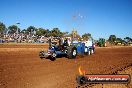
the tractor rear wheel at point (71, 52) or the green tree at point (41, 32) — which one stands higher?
the green tree at point (41, 32)

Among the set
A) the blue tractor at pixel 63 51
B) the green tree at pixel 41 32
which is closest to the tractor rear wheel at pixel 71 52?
the blue tractor at pixel 63 51

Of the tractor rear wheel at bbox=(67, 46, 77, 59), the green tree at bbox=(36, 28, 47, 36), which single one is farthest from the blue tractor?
the green tree at bbox=(36, 28, 47, 36)

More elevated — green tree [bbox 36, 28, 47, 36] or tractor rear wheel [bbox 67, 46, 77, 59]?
green tree [bbox 36, 28, 47, 36]

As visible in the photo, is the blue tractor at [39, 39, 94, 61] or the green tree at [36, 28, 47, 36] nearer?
the blue tractor at [39, 39, 94, 61]

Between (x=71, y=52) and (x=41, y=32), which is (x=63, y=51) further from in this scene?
(x=41, y=32)

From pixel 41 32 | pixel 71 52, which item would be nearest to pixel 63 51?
pixel 71 52

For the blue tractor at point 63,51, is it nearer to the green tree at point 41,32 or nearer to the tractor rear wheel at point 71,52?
the tractor rear wheel at point 71,52

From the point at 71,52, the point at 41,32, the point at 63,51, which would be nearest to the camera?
the point at 63,51

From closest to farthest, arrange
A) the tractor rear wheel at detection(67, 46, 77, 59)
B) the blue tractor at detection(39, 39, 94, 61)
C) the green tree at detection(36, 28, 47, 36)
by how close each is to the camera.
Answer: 1. the blue tractor at detection(39, 39, 94, 61)
2. the tractor rear wheel at detection(67, 46, 77, 59)
3. the green tree at detection(36, 28, 47, 36)

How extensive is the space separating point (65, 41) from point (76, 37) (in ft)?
11.2

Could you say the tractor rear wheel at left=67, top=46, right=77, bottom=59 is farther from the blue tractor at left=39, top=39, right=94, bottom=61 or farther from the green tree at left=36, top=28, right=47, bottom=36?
the green tree at left=36, top=28, right=47, bottom=36

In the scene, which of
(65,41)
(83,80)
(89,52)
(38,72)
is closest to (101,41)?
(89,52)

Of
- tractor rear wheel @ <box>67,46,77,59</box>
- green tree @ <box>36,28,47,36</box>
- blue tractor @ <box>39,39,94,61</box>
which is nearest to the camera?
blue tractor @ <box>39,39,94,61</box>

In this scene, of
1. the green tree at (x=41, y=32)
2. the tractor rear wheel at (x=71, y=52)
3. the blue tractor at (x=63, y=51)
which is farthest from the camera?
the green tree at (x=41, y=32)
